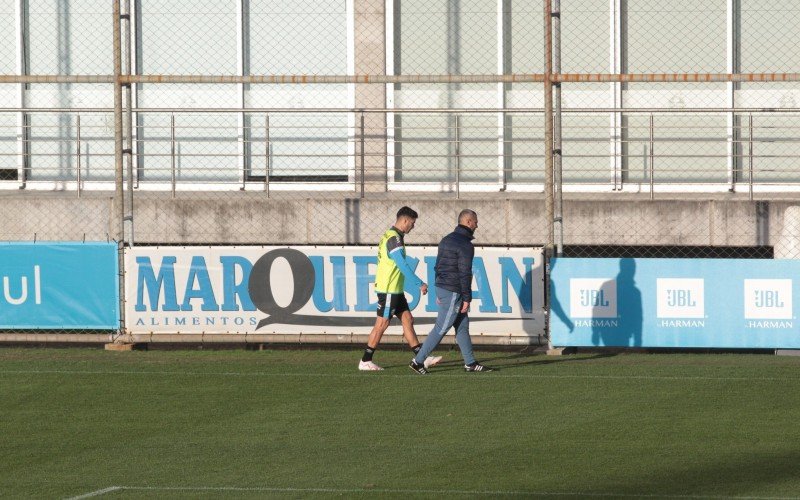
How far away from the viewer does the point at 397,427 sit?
33.5 ft

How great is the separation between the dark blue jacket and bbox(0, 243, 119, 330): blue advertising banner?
411 centimetres

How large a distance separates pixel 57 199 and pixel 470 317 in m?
5.26

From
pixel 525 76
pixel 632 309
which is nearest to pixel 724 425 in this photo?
pixel 632 309

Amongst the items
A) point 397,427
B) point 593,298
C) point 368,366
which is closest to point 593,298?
point 593,298

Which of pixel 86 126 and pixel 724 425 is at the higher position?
pixel 86 126

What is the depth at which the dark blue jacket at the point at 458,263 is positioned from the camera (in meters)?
12.9

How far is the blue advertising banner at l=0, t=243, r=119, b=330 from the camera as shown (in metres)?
15.1

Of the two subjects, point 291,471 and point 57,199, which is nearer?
point 291,471

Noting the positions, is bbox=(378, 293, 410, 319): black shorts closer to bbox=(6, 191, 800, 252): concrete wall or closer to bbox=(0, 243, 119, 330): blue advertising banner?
bbox=(6, 191, 800, 252): concrete wall

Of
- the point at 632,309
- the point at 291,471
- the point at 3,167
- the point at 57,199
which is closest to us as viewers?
the point at 291,471

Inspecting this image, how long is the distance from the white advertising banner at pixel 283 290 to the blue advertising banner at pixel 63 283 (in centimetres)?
24

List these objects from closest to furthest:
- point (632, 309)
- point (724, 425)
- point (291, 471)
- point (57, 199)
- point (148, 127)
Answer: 1. point (291, 471)
2. point (724, 425)
3. point (632, 309)
4. point (57, 199)
5. point (148, 127)

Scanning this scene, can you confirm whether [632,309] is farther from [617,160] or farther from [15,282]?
[15,282]

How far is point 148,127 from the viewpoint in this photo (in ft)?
58.8
